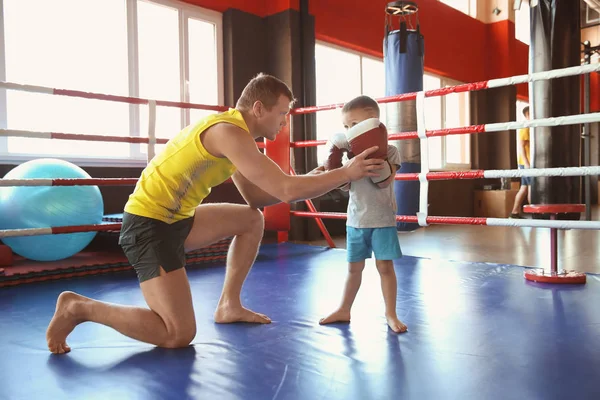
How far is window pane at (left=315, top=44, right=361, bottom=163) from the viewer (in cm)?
554

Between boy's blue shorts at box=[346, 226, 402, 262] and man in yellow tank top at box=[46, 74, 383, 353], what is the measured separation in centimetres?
29

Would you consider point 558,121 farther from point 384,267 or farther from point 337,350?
point 337,350

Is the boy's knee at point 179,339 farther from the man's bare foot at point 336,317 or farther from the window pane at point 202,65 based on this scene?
the window pane at point 202,65

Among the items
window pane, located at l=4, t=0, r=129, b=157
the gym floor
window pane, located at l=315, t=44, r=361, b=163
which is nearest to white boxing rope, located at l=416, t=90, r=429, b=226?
the gym floor

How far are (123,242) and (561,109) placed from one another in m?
2.24

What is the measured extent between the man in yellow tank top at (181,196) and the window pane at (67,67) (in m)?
2.44

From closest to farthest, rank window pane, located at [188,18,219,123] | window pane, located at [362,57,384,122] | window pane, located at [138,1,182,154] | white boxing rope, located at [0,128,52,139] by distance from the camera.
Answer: white boxing rope, located at [0,128,52,139]
window pane, located at [138,1,182,154]
window pane, located at [188,18,219,123]
window pane, located at [362,57,384,122]

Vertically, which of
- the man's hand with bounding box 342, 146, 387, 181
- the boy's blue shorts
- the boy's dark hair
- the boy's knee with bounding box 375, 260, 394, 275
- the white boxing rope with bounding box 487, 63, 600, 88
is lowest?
the boy's knee with bounding box 375, 260, 394, 275

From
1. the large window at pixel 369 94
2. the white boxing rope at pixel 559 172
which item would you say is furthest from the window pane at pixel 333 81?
the white boxing rope at pixel 559 172

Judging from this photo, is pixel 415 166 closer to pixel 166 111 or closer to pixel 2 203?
pixel 166 111

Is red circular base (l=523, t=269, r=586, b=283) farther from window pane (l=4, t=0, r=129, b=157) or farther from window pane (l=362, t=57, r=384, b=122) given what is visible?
window pane (l=362, t=57, r=384, b=122)

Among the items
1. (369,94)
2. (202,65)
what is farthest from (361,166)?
(369,94)

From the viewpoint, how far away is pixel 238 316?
1690 millimetres

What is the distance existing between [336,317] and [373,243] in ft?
0.95
